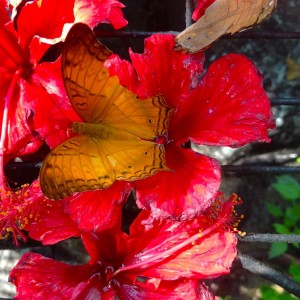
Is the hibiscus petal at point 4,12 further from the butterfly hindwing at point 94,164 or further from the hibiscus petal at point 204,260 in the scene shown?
the hibiscus petal at point 204,260

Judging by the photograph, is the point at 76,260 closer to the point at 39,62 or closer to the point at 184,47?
the point at 39,62

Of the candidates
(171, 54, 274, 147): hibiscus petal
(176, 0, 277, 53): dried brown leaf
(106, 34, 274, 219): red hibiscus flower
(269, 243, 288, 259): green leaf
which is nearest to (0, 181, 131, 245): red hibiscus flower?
(106, 34, 274, 219): red hibiscus flower

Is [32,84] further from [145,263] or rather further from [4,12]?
[145,263]

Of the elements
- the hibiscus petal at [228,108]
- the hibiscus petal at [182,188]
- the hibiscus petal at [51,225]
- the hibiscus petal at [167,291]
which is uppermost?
the hibiscus petal at [228,108]

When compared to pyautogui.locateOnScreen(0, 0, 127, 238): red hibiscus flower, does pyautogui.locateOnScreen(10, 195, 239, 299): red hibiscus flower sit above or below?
below

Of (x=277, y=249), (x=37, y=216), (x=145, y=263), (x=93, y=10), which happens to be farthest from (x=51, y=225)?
(x=277, y=249)

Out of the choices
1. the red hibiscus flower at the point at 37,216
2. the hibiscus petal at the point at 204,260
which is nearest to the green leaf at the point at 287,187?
the hibiscus petal at the point at 204,260

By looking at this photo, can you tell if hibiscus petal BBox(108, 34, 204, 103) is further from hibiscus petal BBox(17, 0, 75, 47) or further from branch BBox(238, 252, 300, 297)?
branch BBox(238, 252, 300, 297)
